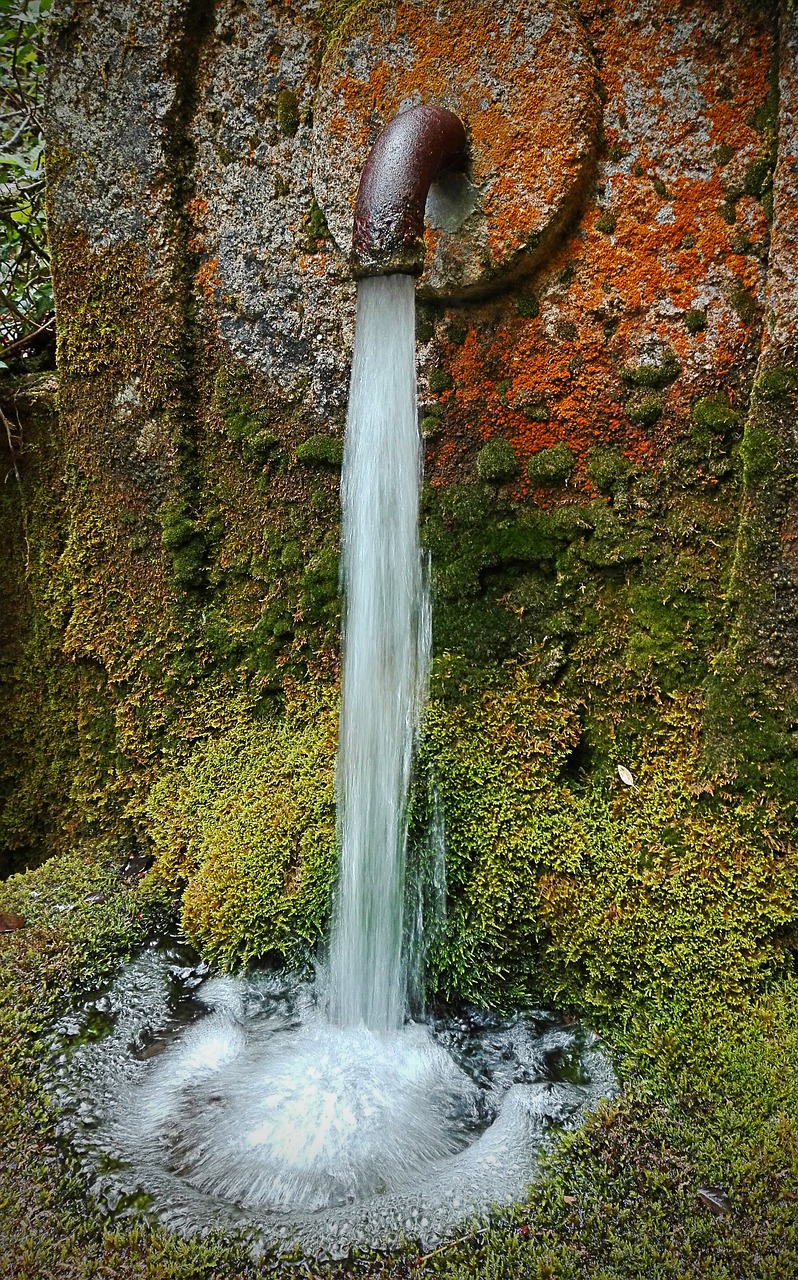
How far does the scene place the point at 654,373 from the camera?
270 centimetres

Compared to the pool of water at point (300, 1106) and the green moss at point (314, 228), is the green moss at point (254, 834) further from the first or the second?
the green moss at point (314, 228)

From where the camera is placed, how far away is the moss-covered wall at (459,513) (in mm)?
2559

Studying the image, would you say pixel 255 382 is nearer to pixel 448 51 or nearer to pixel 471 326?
pixel 471 326

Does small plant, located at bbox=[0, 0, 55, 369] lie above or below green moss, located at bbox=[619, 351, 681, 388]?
above

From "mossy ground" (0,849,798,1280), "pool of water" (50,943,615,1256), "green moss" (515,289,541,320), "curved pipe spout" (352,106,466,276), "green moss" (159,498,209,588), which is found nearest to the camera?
"mossy ground" (0,849,798,1280)

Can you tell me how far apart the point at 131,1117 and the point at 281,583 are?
6.66 feet

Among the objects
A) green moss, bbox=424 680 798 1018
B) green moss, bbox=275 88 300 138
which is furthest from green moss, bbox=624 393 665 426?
green moss, bbox=275 88 300 138

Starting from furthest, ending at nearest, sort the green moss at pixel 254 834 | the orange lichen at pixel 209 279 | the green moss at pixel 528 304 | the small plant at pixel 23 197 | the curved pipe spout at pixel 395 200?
the small plant at pixel 23 197 < the orange lichen at pixel 209 279 < the green moss at pixel 254 834 < the green moss at pixel 528 304 < the curved pipe spout at pixel 395 200

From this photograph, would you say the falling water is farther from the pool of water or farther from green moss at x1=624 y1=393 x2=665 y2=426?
green moss at x1=624 y1=393 x2=665 y2=426

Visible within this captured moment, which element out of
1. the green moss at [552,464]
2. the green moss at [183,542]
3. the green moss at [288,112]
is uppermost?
the green moss at [288,112]

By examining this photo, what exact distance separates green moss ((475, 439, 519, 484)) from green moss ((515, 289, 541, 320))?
1.44 ft

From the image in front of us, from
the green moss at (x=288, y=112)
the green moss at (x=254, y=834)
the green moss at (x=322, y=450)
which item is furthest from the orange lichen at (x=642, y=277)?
the green moss at (x=254, y=834)

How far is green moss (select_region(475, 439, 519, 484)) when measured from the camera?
9.76 ft

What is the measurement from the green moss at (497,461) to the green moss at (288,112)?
60.8 inches
